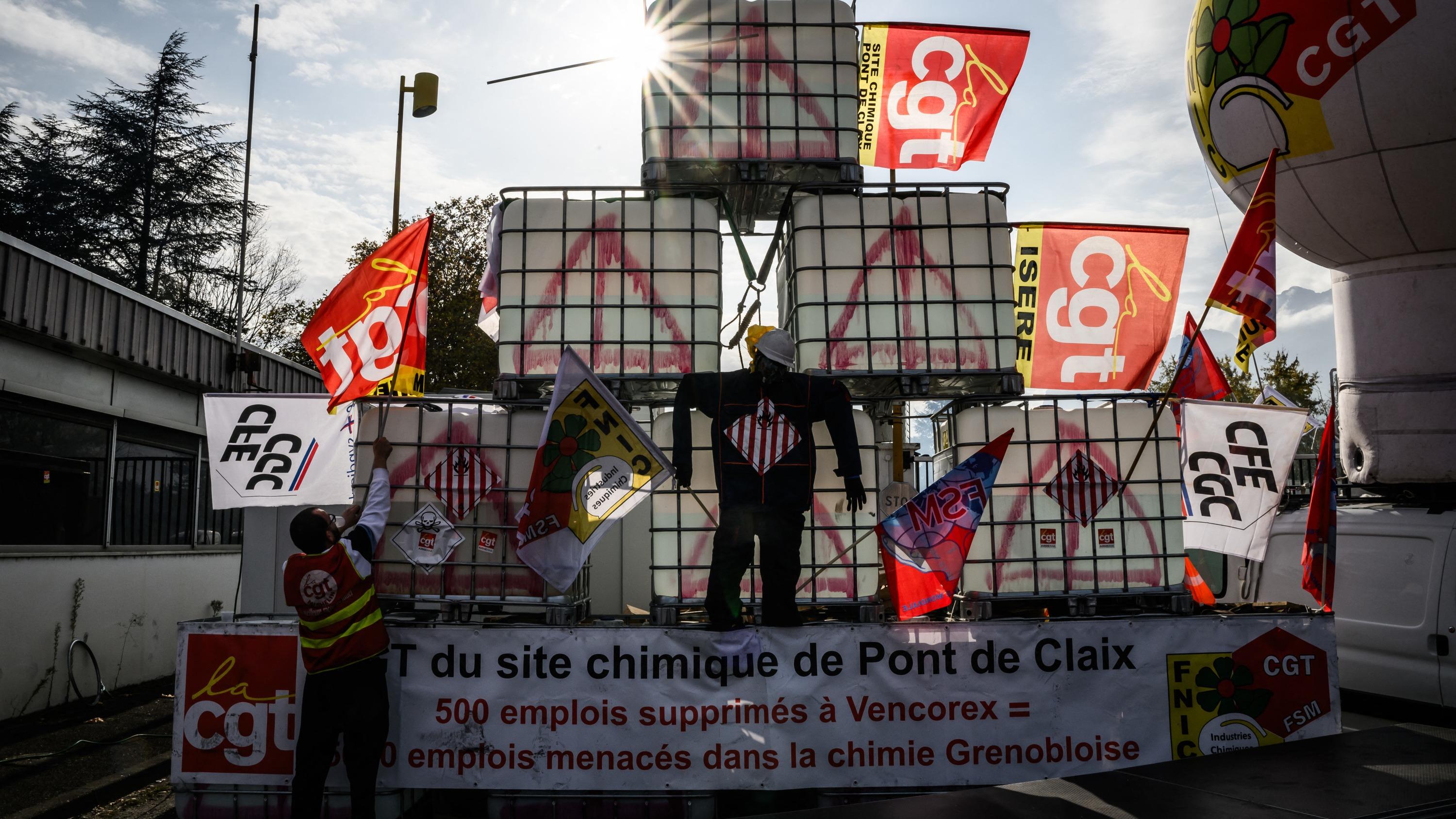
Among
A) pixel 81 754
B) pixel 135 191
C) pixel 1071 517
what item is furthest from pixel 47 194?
pixel 1071 517

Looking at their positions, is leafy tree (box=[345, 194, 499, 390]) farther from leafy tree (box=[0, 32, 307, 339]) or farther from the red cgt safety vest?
the red cgt safety vest

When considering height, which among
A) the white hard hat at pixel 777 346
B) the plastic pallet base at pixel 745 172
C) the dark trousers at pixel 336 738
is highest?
the plastic pallet base at pixel 745 172

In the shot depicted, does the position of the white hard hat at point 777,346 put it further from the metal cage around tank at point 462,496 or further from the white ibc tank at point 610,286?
the metal cage around tank at point 462,496

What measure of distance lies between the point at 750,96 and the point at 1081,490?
3.26 metres

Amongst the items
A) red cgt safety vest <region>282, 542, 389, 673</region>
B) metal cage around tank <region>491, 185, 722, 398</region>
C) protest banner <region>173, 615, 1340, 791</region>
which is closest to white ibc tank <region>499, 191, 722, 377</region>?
metal cage around tank <region>491, 185, 722, 398</region>

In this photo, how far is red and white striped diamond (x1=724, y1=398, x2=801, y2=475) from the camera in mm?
4949

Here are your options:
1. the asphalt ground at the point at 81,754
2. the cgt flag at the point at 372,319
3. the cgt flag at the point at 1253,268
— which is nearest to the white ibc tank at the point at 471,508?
the cgt flag at the point at 372,319

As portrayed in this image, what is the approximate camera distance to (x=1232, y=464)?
5.50m

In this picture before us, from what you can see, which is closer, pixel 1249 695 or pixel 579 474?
pixel 579 474

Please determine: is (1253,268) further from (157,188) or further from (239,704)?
(157,188)

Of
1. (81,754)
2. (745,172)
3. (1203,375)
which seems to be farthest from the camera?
(1203,375)

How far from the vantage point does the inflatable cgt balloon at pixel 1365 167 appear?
932 centimetres

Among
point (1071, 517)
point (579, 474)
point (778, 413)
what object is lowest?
point (1071, 517)

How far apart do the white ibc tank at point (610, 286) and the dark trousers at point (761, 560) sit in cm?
111
